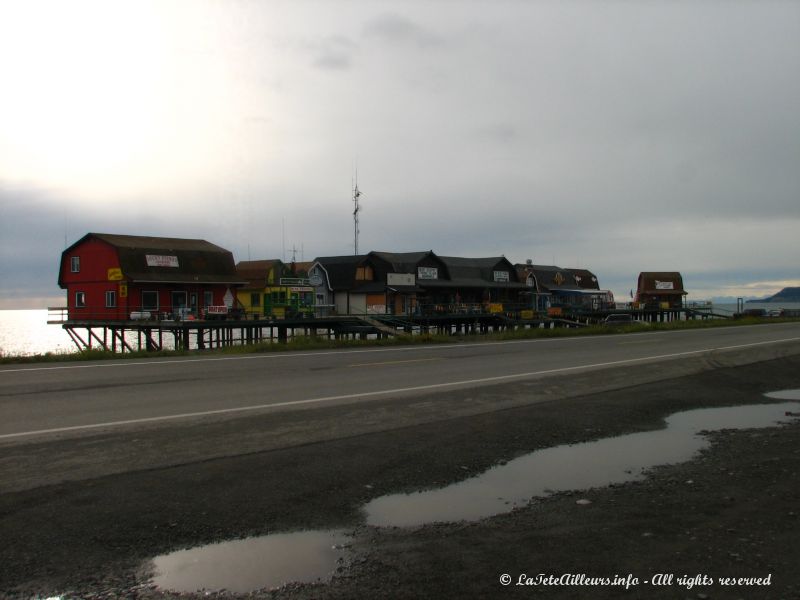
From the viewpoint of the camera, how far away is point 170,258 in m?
48.8

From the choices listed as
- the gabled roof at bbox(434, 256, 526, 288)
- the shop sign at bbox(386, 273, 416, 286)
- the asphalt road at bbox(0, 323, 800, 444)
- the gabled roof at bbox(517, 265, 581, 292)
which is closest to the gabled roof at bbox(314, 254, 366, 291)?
the shop sign at bbox(386, 273, 416, 286)

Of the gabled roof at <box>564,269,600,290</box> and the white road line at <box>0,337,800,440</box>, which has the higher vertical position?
the gabled roof at <box>564,269,600,290</box>

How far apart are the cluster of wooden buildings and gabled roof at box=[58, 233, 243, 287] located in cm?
8

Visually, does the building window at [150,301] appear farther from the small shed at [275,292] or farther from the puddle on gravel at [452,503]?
the puddle on gravel at [452,503]

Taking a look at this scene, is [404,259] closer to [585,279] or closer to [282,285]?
[282,285]

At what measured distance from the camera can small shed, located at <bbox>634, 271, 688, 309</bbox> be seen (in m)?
96.4

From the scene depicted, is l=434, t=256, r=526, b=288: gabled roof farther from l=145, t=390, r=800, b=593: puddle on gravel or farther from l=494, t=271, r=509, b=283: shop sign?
l=145, t=390, r=800, b=593: puddle on gravel

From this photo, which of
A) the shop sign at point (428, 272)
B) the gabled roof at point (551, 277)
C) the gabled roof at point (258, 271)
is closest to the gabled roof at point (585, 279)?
the gabled roof at point (551, 277)

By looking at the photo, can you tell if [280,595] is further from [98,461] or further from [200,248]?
[200,248]

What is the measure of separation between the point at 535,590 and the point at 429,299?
62.8 m

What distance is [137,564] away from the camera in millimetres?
4680

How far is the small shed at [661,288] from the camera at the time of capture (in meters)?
96.4

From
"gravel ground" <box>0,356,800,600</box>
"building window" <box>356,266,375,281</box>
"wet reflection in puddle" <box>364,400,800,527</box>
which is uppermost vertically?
"building window" <box>356,266,375,281</box>

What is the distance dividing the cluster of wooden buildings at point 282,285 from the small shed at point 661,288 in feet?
24.2
